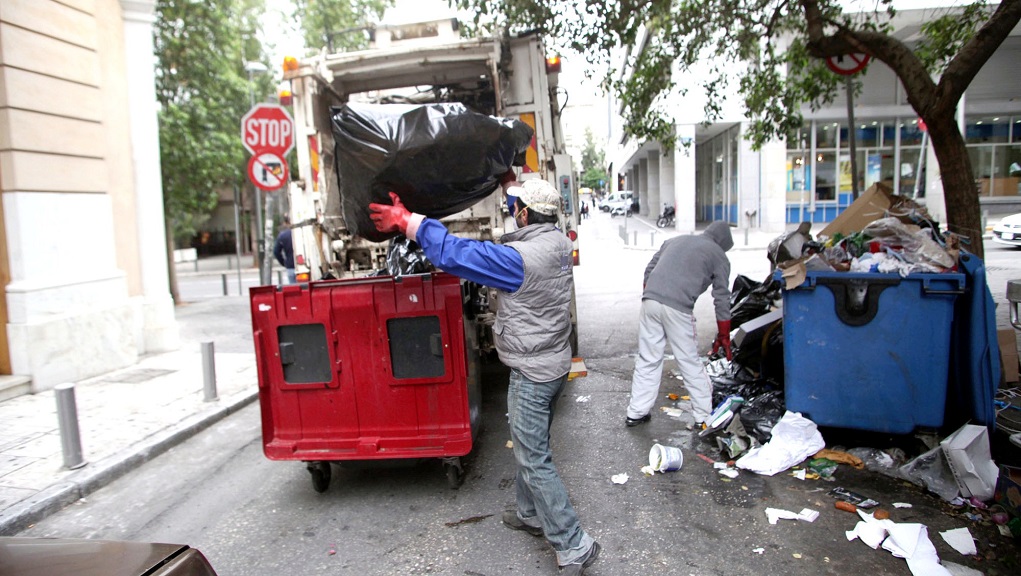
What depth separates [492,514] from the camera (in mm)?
3756

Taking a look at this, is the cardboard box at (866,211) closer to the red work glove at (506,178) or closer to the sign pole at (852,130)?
the red work glove at (506,178)

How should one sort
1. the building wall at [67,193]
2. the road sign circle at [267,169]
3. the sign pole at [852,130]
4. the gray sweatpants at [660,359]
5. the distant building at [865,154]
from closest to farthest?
1. the gray sweatpants at [660,359]
2. the building wall at [67,193]
3. the road sign circle at [267,169]
4. the sign pole at [852,130]
5. the distant building at [865,154]

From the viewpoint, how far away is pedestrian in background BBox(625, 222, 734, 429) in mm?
A: 4867

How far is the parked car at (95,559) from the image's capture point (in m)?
1.65

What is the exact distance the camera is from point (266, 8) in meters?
18.2

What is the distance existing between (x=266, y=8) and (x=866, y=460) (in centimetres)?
1900

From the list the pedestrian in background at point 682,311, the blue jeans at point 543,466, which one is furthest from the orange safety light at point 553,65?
the blue jeans at point 543,466

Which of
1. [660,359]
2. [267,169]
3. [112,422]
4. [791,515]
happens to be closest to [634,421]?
[660,359]

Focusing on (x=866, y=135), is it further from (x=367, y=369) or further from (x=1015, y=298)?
(x=367, y=369)

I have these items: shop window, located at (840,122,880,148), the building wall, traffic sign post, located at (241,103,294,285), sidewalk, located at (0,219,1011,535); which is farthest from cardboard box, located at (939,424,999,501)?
shop window, located at (840,122,880,148)

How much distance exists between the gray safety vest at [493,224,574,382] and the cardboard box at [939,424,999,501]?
92.6 inches

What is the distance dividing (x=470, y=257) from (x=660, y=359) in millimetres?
2651

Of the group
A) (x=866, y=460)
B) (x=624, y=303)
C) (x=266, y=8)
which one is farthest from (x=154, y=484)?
(x=266, y=8)

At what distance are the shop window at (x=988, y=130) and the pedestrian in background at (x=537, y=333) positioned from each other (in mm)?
29178
